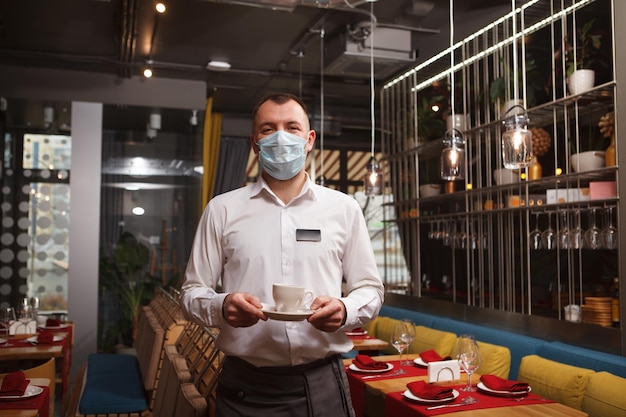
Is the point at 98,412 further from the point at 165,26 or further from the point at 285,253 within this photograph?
the point at 165,26

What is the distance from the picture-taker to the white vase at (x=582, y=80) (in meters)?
4.41

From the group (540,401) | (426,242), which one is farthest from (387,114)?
(540,401)

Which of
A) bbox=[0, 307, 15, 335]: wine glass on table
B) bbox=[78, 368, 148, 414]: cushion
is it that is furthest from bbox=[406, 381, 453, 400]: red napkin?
bbox=[0, 307, 15, 335]: wine glass on table

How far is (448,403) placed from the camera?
300 cm

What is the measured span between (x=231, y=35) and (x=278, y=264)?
580 centimetres

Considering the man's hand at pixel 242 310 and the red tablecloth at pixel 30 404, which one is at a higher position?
the man's hand at pixel 242 310

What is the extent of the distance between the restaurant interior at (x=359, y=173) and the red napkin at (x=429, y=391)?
0.04 metres

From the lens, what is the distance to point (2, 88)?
26.3ft

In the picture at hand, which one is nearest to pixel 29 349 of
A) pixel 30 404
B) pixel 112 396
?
pixel 112 396

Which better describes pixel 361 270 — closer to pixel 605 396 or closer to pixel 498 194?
pixel 605 396

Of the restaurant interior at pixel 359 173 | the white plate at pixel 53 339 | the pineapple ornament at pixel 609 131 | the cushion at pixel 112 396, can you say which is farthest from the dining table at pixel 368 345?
the white plate at pixel 53 339

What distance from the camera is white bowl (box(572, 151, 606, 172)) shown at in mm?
4383

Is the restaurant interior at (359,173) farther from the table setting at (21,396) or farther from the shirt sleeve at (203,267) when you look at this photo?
the shirt sleeve at (203,267)

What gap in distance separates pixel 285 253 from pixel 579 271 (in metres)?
3.55
